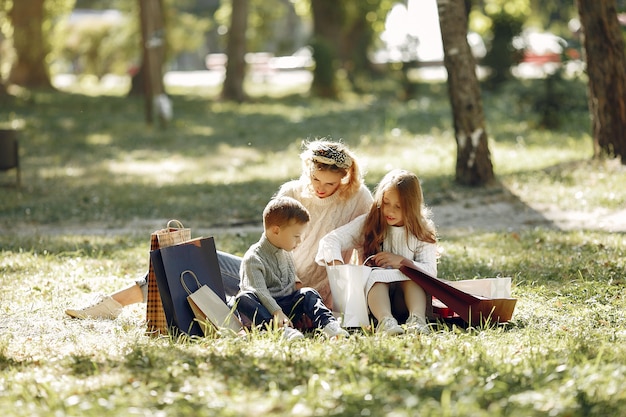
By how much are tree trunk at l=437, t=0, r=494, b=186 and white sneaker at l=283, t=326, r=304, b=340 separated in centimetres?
714

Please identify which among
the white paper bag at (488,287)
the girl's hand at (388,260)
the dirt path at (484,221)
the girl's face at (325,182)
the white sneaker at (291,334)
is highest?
the girl's face at (325,182)

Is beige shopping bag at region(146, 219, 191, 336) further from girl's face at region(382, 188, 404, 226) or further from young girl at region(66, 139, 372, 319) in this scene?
girl's face at region(382, 188, 404, 226)

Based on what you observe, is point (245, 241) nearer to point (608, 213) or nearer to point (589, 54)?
point (608, 213)

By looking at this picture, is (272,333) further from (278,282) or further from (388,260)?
(388,260)

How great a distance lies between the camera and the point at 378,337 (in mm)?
5441

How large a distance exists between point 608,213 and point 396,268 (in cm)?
530

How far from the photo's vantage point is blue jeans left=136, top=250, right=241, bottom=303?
653 centimetres

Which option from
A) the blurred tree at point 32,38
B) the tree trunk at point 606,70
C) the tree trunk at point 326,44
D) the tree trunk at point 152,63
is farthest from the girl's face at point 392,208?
the blurred tree at point 32,38

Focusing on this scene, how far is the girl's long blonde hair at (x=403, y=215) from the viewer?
6.20 metres

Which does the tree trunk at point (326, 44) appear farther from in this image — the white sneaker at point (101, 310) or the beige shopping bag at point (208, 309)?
the beige shopping bag at point (208, 309)

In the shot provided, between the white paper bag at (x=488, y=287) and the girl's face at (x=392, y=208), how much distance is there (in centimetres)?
51

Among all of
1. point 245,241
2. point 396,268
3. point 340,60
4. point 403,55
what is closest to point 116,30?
point 340,60

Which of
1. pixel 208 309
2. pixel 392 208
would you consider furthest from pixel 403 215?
pixel 208 309

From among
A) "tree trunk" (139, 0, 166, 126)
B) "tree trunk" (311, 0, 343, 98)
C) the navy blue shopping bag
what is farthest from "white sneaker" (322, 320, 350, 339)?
"tree trunk" (311, 0, 343, 98)
